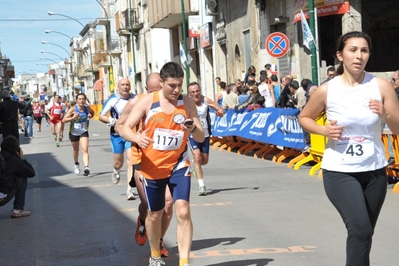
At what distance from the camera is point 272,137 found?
17688 millimetres

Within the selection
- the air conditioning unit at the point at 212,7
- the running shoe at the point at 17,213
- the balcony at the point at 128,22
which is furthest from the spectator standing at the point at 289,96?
the balcony at the point at 128,22

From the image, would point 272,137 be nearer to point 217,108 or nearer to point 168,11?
point 217,108

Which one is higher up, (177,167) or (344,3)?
(344,3)

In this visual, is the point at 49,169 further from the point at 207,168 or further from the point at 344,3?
the point at 344,3

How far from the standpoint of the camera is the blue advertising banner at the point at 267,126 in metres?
16.3

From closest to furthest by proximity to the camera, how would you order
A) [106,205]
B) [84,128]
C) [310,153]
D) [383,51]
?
[106,205] < [310,153] < [84,128] < [383,51]

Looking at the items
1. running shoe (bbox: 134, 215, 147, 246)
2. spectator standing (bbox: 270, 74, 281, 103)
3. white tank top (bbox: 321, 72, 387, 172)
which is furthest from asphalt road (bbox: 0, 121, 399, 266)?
spectator standing (bbox: 270, 74, 281, 103)

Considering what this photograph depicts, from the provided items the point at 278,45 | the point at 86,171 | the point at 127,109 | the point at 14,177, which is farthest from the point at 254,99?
the point at 127,109

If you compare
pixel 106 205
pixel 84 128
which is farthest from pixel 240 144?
pixel 106 205

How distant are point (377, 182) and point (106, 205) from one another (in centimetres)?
700

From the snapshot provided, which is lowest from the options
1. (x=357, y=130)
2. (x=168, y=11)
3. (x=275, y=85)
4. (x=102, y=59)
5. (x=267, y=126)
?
(x=267, y=126)

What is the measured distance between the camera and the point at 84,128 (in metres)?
16.8

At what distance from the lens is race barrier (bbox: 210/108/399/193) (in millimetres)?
14898

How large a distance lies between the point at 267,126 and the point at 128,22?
44.8 metres
